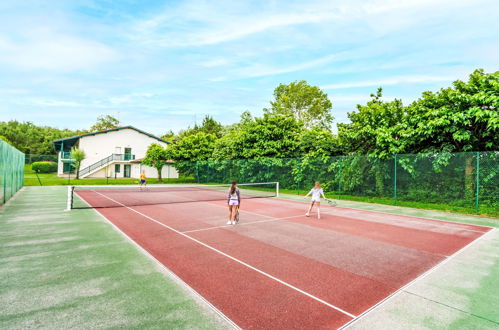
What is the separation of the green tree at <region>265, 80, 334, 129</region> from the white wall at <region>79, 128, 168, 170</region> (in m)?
23.7

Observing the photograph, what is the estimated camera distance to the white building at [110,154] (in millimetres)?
41031

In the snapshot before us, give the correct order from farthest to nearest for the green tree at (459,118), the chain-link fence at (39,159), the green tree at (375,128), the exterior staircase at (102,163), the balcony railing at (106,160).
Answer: the chain-link fence at (39,159)
the balcony railing at (106,160)
the exterior staircase at (102,163)
the green tree at (375,128)
the green tree at (459,118)

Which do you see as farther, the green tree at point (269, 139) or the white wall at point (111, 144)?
the white wall at point (111, 144)

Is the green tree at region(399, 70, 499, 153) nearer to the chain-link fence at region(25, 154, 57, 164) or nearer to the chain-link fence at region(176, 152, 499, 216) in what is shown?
the chain-link fence at region(176, 152, 499, 216)

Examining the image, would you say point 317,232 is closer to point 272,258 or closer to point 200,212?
point 272,258

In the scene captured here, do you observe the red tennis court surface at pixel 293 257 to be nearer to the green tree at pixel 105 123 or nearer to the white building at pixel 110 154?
the white building at pixel 110 154

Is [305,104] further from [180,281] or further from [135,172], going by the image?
[180,281]

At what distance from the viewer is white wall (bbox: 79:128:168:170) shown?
1622 inches

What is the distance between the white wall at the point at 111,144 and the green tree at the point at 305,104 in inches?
933

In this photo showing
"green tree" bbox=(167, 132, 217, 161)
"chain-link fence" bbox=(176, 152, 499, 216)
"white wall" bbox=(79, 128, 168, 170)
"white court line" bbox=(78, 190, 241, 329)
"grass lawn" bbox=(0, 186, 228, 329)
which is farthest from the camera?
"white wall" bbox=(79, 128, 168, 170)

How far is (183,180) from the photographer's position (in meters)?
39.0

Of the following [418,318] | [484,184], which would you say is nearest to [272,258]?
[418,318]

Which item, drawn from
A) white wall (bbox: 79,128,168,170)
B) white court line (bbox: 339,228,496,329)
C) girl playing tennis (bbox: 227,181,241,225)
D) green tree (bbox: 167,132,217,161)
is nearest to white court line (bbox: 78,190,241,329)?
white court line (bbox: 339,228,496,329)

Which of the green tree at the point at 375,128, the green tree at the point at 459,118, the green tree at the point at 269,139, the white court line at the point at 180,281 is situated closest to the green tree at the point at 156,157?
the green tree at the point at 269,139
